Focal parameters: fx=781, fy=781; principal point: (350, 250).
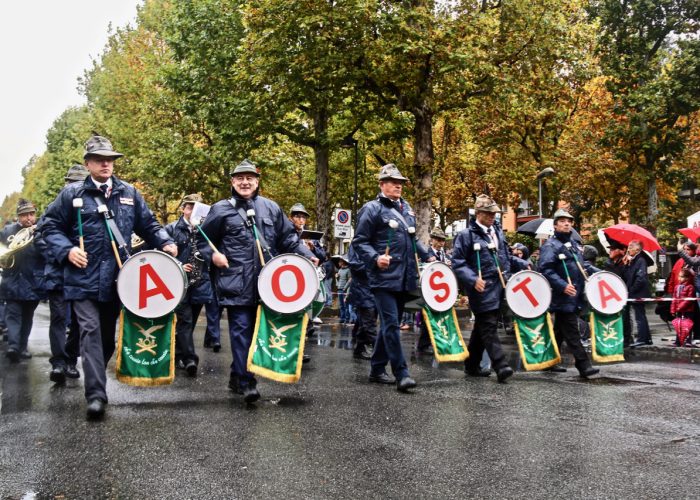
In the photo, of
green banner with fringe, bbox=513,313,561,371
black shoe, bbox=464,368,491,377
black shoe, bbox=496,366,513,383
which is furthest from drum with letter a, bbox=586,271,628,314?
black shoe, bbox=496,366,513,383

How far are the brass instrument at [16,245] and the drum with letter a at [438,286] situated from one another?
539 centimetres

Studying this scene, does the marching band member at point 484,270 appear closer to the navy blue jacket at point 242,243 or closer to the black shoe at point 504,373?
the black shoe at point 504,373

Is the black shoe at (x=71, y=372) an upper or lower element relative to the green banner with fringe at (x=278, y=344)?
lower

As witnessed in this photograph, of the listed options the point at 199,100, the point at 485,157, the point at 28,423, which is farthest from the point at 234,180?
the point at 485,157

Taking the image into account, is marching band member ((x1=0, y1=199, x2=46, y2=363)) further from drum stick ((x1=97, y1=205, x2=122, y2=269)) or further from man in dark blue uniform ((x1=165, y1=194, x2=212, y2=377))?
drum stick ((x1=97, y1=205, x2=122, y2=269))

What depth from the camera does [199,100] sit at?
31453mm

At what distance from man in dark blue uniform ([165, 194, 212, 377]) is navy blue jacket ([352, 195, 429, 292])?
2551mm

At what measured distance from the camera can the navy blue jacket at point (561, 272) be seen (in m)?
9.38

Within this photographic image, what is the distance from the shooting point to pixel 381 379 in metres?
8.31

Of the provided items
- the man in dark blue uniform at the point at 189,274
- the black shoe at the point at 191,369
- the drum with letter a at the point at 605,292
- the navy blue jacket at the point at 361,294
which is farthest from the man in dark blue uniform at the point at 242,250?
the drum with letter a at the point at 605,292

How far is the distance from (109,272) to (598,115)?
108ft

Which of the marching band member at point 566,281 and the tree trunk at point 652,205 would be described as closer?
the marching band member at point 566,281

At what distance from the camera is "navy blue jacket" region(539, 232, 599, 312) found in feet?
30.8

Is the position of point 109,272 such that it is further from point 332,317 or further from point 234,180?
point 332,317
